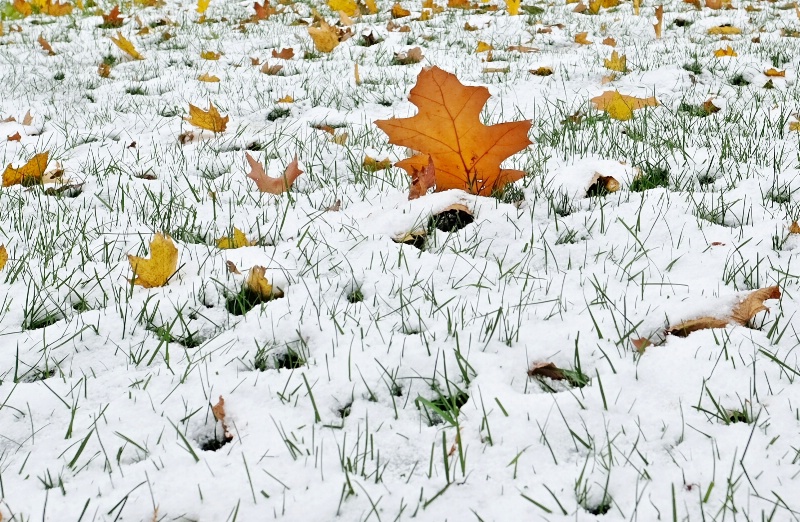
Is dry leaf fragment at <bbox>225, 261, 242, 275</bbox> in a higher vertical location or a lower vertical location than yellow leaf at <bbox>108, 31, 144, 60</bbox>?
lower

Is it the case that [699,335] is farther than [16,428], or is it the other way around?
[699,335]

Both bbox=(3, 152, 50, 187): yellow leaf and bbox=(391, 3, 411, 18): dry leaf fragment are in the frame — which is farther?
bbox=(391, 3, 411, 18): dry leaf fragment

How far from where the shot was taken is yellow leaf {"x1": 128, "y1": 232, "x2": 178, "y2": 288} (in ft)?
5.54

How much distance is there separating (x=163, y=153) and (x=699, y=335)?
2411 millimetres

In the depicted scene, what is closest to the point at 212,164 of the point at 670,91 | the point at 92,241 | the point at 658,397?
the point at 92,241

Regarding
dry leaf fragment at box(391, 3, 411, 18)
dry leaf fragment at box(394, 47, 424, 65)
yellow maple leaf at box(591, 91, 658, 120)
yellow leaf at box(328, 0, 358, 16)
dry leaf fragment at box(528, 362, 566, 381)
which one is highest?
yellow leaf at box(328, 0, 358, 16)

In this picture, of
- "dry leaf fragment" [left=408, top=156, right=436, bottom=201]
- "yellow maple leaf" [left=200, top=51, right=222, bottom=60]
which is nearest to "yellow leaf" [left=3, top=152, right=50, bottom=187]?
"dry leaf fragment" [left=408, top=156, right=436, bottom=201]

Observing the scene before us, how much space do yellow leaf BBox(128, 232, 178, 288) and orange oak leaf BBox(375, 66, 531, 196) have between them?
2.15 ft

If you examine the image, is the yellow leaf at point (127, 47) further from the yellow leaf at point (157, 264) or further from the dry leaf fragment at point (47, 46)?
the yellow leaf at point (157, 264)

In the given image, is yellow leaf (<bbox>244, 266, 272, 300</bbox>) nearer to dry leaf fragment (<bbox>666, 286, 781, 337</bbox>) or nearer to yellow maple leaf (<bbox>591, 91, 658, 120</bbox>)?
dry leaf fragment (<bbox>666, 286, 781, 337</bbox>)

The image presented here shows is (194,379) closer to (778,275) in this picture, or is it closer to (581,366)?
(581,366)

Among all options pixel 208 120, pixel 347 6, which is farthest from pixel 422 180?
pixel 347 6

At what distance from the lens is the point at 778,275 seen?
5.35 ft

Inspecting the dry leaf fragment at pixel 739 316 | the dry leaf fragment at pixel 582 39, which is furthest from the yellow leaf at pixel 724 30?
the dry leaf fragment at pixel 739 316
